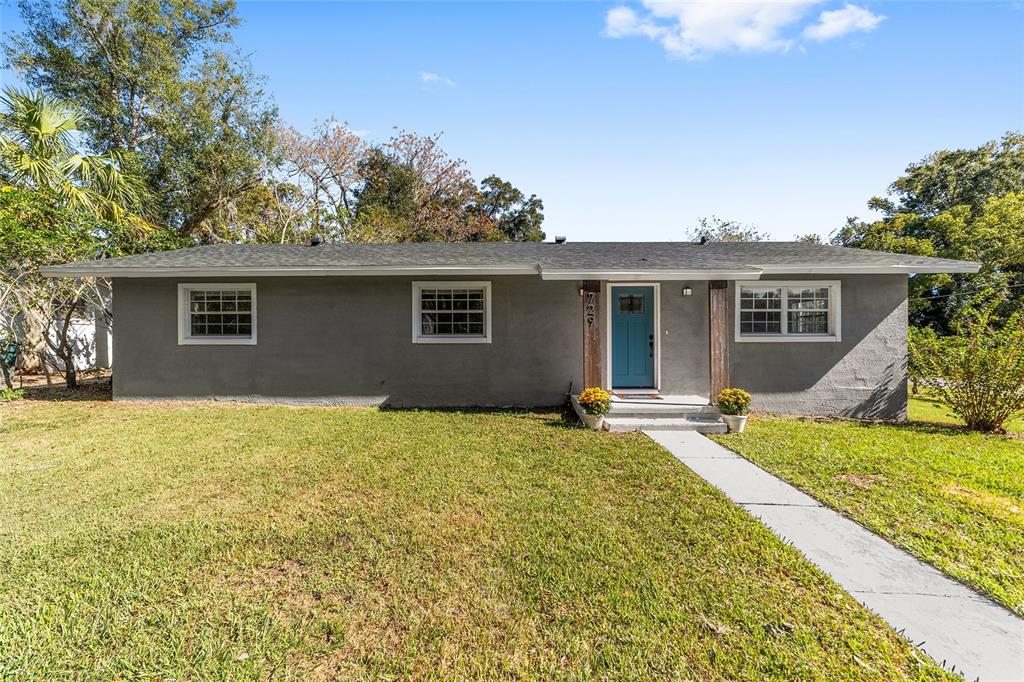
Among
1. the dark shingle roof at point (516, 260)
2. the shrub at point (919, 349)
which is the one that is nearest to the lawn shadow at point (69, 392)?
the dark shingle roof at point (516, 260)

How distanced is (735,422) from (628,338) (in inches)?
95.9

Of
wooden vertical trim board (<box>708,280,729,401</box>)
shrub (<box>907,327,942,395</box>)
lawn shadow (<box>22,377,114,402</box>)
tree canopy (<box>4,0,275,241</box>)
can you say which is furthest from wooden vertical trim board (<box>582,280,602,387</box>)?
tree canopy (<box>4,0,275,241</box>)

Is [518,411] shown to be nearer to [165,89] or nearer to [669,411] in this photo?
[669,411]

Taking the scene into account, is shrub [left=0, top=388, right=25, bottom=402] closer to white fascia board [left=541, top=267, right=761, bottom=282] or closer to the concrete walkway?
white fascia board [left=541, top=267, right=761, bottom=282]

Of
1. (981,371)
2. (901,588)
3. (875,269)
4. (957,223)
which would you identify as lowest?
(901,588)

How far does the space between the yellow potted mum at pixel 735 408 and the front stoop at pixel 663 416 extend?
0.45 feet

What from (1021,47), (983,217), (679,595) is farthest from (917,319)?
(679,595)

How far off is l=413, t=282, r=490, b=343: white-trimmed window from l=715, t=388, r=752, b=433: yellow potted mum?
14.0ft

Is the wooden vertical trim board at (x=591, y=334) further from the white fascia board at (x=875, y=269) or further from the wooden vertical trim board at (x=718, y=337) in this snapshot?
the white fascia board at (x=875, y=269)

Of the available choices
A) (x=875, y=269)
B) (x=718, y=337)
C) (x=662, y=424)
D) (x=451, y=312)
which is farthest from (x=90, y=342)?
(x=875, y=269)

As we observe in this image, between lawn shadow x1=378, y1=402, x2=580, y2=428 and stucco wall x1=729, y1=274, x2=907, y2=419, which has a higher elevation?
stucco wall x1=729, y1=274, x2=907, y2=419

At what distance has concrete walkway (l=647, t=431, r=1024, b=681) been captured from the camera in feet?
6.99

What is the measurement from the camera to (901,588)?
104 inches

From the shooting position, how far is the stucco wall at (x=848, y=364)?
302 inches
